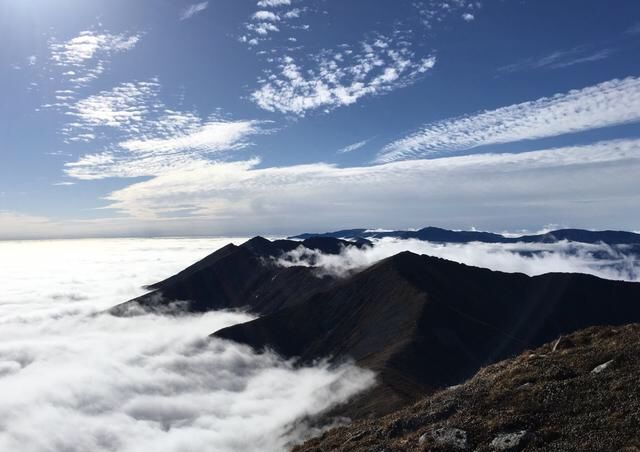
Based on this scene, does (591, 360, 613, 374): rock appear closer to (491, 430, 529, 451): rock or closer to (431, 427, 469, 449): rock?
(491, 430, 529, 451): rock

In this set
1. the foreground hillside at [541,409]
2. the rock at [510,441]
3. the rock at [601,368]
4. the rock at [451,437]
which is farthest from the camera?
the rock at [601,368]

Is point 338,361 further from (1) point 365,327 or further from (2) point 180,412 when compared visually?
(2) point 180,412

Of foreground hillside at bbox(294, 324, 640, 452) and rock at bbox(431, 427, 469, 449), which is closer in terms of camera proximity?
foreground hillside at bbox(294, 324, 640, 452)

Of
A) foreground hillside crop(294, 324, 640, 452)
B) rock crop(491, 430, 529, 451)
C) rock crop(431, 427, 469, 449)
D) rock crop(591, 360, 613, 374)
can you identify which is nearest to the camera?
foreground hillside crop(294, 324, 640, 452)

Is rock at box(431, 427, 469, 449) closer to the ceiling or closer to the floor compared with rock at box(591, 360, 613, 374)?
closer to the floor

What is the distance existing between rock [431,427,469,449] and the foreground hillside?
8 cm

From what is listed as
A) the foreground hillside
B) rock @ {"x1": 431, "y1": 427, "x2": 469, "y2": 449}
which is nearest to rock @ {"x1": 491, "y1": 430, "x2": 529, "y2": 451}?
the foreground hillside

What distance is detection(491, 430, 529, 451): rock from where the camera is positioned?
3297 cm

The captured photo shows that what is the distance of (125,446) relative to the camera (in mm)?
155500

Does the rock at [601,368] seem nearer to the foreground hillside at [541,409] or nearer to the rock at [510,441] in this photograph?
the foreground hillside at [541,409]

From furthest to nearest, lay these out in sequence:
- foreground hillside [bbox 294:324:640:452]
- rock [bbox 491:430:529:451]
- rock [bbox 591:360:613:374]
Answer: rock [bbox 591:360:613:374] → rock [bbox 491:430:529:451] → foreground hillside [bbox 294:324:640:452]

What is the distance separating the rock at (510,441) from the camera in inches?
1298

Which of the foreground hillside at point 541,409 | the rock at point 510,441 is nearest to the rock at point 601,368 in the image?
the foreground hillside at point 541,409

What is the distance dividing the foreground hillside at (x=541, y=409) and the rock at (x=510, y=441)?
0.07 meters
